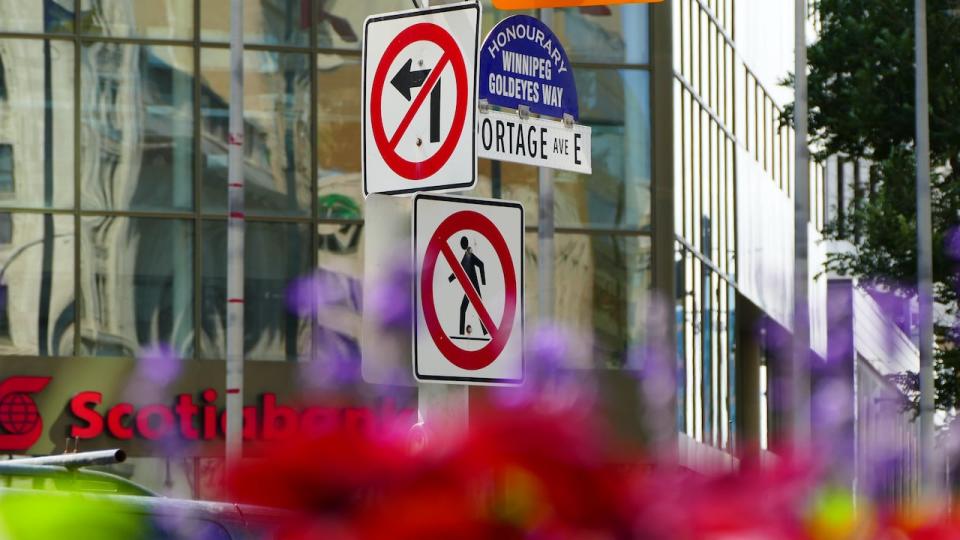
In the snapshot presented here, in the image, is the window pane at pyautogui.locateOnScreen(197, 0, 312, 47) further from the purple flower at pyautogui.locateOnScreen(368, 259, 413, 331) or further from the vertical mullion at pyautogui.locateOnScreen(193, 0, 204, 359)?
the purple flower at pyautogui.locateOnScreen(368, 259, 413, 331)

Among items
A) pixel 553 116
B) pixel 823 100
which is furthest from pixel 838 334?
pixel 553 116

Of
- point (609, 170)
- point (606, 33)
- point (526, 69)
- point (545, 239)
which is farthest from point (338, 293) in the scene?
point (526, 69)

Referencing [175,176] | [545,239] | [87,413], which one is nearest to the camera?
[545,239]

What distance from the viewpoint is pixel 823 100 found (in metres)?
29.6

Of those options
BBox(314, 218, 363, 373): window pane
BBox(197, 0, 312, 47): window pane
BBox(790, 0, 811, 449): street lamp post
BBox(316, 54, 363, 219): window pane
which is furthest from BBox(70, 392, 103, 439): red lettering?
BBox(790, 0, 811, 449): street lamp post

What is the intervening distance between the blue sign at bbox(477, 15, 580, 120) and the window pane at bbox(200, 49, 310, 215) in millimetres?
18070

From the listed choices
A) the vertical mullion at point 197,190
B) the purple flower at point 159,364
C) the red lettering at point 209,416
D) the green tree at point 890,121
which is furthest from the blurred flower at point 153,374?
the green tree at point 890,121

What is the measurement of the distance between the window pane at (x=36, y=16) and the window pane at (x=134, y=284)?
2435 mm

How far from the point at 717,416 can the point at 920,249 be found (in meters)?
7.23

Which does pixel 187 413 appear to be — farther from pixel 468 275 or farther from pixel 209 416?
pixel 468 275

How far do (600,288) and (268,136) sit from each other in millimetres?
4855

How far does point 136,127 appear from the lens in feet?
85.5

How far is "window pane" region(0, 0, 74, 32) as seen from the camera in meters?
25.8

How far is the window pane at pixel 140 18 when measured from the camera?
2605 centimetres
